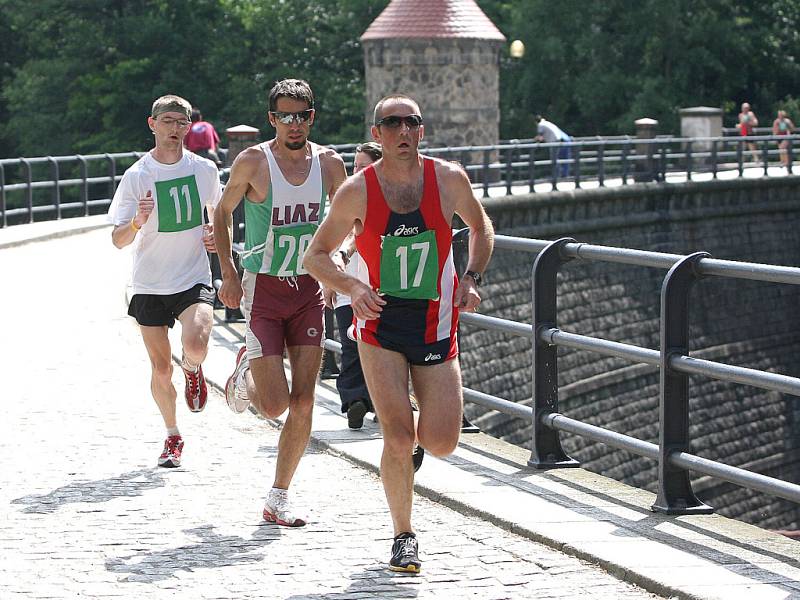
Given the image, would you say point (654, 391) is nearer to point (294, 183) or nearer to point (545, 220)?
point (545, 220)

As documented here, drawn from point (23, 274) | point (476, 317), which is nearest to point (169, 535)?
point (476, 317)

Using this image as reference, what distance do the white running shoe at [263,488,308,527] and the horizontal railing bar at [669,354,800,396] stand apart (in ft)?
5.32

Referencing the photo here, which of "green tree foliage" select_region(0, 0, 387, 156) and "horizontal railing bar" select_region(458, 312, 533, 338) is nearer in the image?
"horizontal railing bar" select_region(458, 312, 533, 338)

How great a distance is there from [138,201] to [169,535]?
2108mm

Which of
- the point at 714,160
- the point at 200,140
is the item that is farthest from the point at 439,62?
the point at 200,140

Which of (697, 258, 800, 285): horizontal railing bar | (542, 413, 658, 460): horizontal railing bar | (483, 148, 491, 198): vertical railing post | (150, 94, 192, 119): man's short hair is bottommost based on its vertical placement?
(483, 148, 491, 198): vertical railing post

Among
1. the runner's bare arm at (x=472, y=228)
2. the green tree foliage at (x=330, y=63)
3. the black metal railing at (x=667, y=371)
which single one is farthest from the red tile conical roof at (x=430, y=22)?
the runner's bare arm at (x=472, y=228)

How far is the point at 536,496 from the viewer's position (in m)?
7.16

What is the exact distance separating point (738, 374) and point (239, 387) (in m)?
2.22

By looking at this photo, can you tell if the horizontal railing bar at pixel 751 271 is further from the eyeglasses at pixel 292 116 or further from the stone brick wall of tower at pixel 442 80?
the stone brick wall of tower at pixel 442 80

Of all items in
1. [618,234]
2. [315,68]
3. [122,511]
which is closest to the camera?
[122,511]

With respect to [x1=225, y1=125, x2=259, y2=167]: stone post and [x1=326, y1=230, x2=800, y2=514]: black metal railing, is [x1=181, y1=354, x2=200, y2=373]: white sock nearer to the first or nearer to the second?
[x1=326, y1=230, x2=800, y2=514]: black metal railing

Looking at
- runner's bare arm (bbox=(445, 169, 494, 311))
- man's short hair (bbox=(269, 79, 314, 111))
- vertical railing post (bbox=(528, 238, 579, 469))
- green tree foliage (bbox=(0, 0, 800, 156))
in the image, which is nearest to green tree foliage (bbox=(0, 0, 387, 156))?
green tree foliage (bbox=(0, 0, 800, 156))

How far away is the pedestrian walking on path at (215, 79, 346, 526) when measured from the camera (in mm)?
6834
